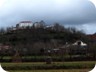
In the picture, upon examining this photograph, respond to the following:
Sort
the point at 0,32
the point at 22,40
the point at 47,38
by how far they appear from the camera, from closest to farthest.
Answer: the point at 0,32 → the point at 22,40 → the point at 47,38

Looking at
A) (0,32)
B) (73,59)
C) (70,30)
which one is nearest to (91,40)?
(70,30)

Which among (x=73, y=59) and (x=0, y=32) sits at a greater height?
(x=0, y=32)

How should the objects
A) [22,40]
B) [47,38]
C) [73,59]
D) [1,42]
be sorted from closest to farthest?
[73,59] < [1,42] < [22,40] < [47,38]

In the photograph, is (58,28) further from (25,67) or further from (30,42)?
(25,67)

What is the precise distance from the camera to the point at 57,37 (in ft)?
221

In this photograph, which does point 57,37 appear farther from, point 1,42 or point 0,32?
point 0,32

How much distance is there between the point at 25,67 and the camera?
23688mm

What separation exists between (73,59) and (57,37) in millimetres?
30674

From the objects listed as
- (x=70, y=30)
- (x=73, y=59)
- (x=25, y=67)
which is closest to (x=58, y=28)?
(x=70, y=30)

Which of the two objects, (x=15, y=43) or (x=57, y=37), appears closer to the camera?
(x=15, y=43)

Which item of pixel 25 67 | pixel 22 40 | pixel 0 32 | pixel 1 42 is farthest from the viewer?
pixel 22 40

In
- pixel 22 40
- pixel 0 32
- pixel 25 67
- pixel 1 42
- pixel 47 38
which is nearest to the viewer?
pixel 25 67

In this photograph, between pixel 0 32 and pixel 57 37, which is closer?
pixel 0 32

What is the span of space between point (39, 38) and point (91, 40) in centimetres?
1059
